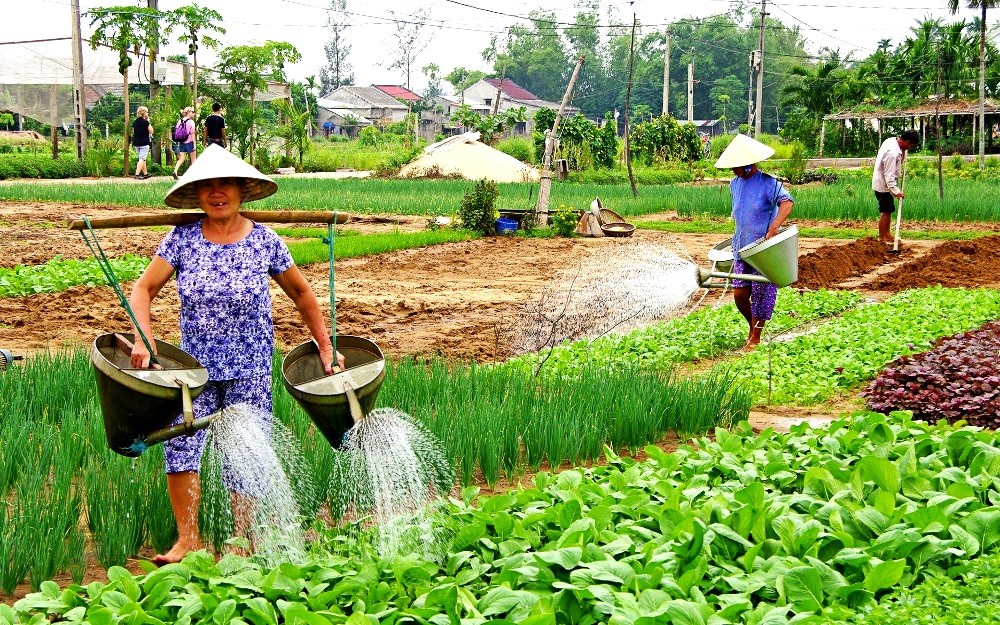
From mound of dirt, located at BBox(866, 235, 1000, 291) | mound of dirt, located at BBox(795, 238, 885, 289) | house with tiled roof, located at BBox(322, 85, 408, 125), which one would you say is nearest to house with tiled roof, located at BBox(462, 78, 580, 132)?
house with tiled roof, located at BBox(322, 85, 408, 125)

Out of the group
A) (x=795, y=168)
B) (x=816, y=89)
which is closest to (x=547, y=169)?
(x=795, y=168)

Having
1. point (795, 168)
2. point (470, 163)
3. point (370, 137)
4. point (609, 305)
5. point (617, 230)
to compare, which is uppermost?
point (370, 137)

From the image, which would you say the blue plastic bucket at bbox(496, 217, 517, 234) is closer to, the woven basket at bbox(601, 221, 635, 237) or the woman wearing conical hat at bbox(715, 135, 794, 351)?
the woven basket at bbox(601, 221, 635, 237)

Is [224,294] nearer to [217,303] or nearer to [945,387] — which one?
[217,303]

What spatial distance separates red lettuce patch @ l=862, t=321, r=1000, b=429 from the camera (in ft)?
18.0

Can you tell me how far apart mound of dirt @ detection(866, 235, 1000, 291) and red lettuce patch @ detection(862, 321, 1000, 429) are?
467 centimetres

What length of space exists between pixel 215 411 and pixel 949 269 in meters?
9.72

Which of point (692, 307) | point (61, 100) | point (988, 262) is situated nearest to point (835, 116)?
point (61, 100)

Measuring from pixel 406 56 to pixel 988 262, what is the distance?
7808 centimetres

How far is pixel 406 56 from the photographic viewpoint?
284ft

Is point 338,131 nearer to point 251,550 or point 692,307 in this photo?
point 692,307

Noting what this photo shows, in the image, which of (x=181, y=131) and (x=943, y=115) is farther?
(x=943, y=115)

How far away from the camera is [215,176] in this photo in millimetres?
3615

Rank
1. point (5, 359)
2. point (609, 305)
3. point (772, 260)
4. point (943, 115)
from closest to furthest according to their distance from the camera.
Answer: point (5, 359), point (772, 260), point (609, 305), point (943, 115)
